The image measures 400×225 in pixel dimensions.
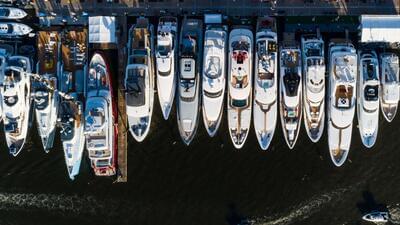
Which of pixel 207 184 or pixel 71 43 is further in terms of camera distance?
pixel 207 184

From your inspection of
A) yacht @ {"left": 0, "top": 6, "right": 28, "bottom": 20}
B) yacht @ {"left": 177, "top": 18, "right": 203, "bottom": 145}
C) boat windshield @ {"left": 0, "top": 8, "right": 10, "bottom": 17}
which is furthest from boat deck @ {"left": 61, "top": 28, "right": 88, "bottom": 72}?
yacht @ {"left": 177, "top": 18, "right": 203, "bottom": 145}

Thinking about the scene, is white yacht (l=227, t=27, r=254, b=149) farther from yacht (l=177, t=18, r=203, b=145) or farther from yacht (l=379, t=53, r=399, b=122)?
yacht (l=379, t=53, r=399, b=122)

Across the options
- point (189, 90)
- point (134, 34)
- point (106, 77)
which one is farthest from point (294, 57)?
point (106, 77)

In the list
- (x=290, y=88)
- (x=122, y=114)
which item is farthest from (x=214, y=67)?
(x=122, y=114)

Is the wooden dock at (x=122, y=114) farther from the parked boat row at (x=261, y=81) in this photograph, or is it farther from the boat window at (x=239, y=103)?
the boat window at (x=239, y=103)

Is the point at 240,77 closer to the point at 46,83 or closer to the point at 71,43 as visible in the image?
Answer: the point at 71,43
